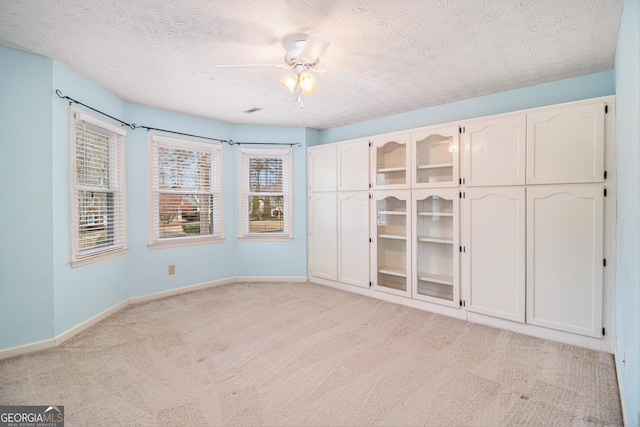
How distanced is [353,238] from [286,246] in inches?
45.4

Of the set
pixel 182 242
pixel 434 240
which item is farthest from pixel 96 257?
pixel 434 240

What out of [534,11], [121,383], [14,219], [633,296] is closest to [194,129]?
[14,219]

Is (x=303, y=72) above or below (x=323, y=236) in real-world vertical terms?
above

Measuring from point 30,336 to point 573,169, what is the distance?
15.9 feet

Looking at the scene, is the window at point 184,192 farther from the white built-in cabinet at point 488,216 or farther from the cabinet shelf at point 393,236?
the cabinet shelf at point 393,236

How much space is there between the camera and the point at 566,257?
267 cm

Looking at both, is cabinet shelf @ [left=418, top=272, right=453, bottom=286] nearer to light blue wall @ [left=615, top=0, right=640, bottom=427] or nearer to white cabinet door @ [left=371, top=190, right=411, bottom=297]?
white cabinet door @ [left=371, top=190, right=411, bottom=297]

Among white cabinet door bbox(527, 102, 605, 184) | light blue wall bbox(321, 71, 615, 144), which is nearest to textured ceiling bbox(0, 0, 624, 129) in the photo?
light blue wall bbox(321, 71, 615, 144)

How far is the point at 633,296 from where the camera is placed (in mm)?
1467

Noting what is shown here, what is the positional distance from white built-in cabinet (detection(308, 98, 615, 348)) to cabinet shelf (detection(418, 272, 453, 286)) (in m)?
0.02

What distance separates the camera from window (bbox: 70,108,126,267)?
9.49 ft

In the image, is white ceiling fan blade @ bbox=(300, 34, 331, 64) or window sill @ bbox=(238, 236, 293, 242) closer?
white ceiling fan blade @ bbox=(300, 34, 331, 64)

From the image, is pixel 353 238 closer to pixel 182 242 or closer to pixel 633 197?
pixel 182 242

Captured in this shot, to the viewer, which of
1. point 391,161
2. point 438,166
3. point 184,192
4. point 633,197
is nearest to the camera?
point 633,197
